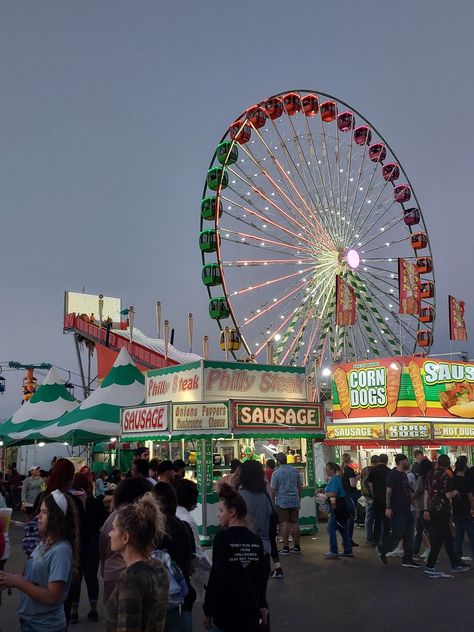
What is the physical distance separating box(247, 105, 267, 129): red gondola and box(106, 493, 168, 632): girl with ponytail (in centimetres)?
2419

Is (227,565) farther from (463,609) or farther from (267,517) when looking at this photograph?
(463,609)

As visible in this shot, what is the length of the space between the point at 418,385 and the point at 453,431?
6.11 feet

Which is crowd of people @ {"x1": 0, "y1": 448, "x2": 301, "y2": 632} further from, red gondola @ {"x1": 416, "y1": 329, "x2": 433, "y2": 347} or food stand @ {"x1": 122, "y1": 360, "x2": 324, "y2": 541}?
red gondola @ {"x1": 416, "y1": 329, "x2": 433, "y2": 347}

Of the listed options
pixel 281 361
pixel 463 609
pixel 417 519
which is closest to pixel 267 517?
pixel 463 609

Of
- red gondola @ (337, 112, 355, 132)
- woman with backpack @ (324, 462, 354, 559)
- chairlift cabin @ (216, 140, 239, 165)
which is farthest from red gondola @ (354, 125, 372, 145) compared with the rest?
woman with backpack @ (324, 462, 354, 559)

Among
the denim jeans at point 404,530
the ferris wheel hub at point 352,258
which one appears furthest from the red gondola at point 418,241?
the denim jeans at point 404,530

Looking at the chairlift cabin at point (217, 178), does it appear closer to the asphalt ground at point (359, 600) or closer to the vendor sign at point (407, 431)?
the vendor sign at point (407, 431)

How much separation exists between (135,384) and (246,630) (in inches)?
Answer: 709

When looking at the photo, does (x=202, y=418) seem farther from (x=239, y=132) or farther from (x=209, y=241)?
(x=239, y=132)

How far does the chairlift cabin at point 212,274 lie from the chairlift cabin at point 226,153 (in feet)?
13.0

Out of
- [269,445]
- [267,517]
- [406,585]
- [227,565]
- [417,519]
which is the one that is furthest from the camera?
[269,445]

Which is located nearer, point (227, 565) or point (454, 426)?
point (227, 565)

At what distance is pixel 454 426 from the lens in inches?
880

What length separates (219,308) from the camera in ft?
79.2
